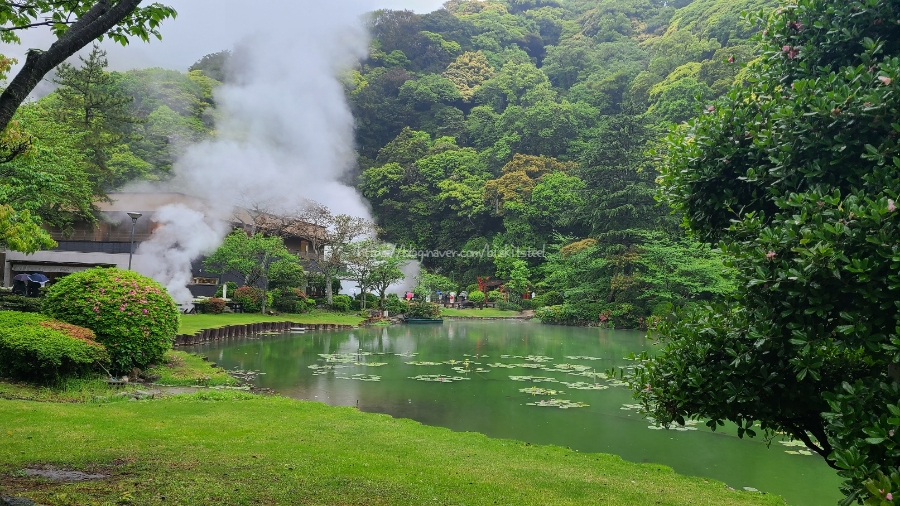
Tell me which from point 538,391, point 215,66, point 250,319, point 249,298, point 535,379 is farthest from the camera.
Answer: point 215,66

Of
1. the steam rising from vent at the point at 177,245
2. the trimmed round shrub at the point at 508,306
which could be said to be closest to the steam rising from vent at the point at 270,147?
the steam rising from vent at the point at 177,245

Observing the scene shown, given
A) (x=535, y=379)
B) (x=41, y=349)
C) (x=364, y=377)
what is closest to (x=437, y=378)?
(x=364, y=377)

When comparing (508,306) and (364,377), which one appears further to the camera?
(508,306)

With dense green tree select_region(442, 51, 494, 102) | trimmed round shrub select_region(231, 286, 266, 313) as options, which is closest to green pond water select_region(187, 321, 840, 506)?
trimmed round shrub select_region(231, 286, 266, 313)

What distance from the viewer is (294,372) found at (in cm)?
1294

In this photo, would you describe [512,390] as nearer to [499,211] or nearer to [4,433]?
[4,433]

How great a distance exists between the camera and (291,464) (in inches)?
190

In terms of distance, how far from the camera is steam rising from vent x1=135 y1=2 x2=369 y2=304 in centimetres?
2728

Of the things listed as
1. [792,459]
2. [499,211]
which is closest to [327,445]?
[792,459]

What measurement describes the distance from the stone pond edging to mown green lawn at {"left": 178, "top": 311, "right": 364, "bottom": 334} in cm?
29

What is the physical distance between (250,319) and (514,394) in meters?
14.9

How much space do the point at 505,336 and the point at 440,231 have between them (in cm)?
2428

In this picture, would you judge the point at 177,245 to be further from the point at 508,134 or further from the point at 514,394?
the point at 508,134

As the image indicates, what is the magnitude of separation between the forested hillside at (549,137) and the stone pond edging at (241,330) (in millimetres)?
Result: 13589
